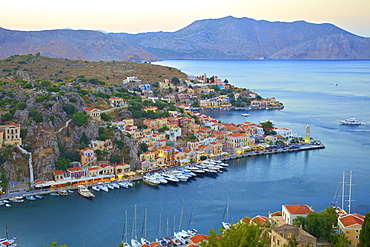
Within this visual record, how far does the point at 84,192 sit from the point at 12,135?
21.7 feet

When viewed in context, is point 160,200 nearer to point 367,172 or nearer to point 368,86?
point 367,172

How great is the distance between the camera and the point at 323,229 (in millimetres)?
14906

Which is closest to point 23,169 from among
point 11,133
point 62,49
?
point 11,133

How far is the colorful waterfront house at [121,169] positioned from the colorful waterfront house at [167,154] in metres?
3.09

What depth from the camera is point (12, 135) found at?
27812 millimetres

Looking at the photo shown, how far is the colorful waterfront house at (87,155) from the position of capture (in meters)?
28.1

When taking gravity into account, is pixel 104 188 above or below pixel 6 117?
below

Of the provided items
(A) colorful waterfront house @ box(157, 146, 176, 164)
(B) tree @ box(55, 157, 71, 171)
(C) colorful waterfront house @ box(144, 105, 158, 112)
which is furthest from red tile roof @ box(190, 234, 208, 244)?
(C) colorful waterfront house @ box(144, 105, 158, 112)

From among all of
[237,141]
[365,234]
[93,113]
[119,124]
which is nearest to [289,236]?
[365,234]

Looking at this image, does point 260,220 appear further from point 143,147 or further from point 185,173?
point 143,147

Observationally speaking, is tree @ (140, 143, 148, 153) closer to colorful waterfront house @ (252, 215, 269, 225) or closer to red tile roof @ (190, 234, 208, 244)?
red tile roof @ (190, 234, 208, 244)

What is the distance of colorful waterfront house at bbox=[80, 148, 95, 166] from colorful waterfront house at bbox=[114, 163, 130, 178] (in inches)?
64.2

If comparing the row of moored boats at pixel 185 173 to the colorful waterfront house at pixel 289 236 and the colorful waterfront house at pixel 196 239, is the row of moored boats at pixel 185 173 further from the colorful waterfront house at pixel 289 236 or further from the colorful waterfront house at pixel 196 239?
the colorful waterfront house at pixel 289 236

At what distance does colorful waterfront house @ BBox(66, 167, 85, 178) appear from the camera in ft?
87.1
